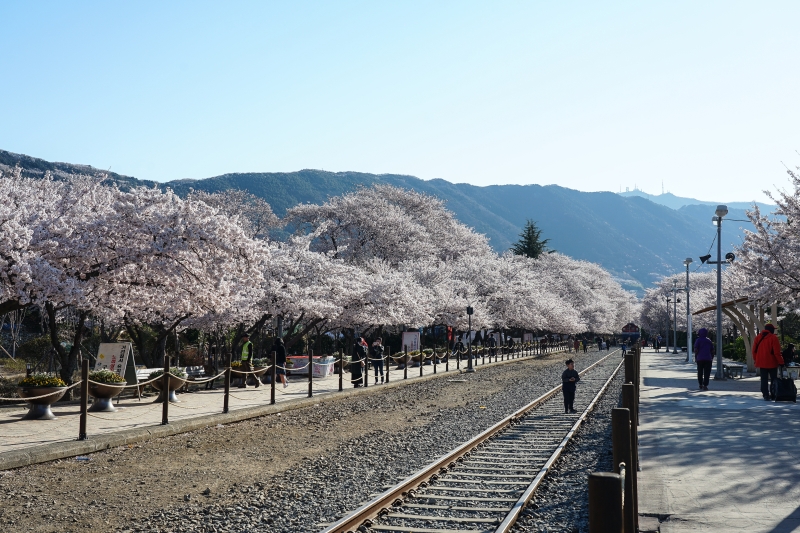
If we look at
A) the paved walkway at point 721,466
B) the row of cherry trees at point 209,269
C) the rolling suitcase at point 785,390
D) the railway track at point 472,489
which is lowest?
the railway track at point 472,489

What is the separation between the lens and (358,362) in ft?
84.9

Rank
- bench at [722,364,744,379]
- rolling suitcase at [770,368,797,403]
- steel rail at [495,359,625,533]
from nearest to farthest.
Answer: steel rail at [495,359,625,533]
rolling suitcase at [770,368,797,403]
bench at [722,364,744,379]

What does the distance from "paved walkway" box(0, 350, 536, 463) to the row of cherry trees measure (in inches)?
95.4

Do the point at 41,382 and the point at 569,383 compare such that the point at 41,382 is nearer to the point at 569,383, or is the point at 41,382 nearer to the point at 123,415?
the point at 123,415

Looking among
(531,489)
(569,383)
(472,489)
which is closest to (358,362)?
(569,383)

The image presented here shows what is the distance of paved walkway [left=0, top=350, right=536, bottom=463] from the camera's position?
12.7m

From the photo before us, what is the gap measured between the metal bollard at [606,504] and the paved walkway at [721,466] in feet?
13.1

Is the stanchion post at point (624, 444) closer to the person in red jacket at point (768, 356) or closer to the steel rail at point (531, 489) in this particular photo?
the steel rail at point (531, 489)

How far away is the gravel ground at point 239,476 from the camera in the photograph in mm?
7848

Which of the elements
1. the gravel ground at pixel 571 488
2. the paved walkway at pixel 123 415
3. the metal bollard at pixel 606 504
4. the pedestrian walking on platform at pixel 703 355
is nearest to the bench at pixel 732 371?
the pedestrian walking on platform at pixel 703 355

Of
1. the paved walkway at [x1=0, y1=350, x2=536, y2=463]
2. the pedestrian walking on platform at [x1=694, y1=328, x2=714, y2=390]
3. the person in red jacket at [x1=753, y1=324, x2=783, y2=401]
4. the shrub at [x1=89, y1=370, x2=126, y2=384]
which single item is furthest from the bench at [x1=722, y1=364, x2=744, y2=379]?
the shrub at [x1=89, y1=370, x2=126, y2=384]

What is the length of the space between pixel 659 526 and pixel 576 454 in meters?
4.83

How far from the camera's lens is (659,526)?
706cm

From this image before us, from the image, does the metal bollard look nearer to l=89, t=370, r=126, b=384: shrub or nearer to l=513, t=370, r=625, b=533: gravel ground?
l=513, t=370, r=625, b=533: gravel ground
